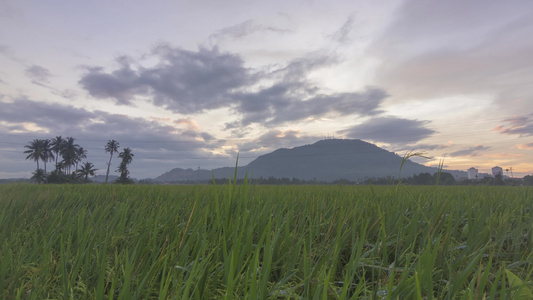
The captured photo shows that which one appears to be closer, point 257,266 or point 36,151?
point 257,266

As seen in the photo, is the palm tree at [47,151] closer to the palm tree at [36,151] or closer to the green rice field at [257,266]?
the palm tree at [36,151]

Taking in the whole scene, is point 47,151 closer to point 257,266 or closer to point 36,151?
point 36,151

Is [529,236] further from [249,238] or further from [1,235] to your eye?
[1,235]

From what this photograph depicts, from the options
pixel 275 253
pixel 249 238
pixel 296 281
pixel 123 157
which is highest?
pixel 123 157

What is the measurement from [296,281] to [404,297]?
23.7 inches

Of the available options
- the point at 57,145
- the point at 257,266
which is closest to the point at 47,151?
the point at 57,145

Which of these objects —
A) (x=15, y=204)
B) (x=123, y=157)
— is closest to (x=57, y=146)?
(x=123, y=157)

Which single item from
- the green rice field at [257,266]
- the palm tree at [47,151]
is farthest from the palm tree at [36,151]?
the green rice field at [257,266]

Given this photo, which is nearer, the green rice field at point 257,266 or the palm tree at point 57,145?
the green rice field at point 257,266

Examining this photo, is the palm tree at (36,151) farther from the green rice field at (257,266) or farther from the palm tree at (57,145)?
the green rice field at (257,266)

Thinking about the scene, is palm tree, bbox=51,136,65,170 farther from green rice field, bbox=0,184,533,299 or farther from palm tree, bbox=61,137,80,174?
green rice field, bbox=0,184,533,299

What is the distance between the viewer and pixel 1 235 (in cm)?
241

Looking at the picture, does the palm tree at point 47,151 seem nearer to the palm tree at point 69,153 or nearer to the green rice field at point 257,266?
the palm tree at point 69,153

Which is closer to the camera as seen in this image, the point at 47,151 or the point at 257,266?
the point at 257,266
